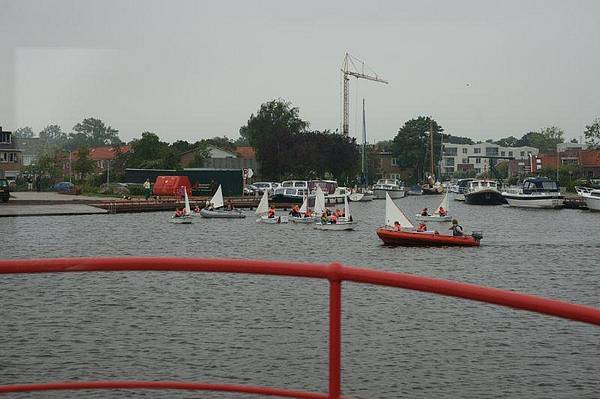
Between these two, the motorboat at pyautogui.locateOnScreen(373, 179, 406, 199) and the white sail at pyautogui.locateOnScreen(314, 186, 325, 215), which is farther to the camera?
the motorboat at pyautogui.locateOnScreen(373, 179, 406, 199)

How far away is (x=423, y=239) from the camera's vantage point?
183ft

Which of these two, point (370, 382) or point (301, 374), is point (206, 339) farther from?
point (370, 382)

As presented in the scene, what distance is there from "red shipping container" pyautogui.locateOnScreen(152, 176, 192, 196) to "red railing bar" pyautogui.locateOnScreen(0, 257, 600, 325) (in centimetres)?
10426

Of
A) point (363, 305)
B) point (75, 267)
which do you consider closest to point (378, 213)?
point (363, 305)

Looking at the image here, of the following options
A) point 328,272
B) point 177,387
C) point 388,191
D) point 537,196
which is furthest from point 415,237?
point 388,191

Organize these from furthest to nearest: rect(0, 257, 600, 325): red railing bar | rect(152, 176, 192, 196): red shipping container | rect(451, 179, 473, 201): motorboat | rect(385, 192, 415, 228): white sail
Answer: rect(451, 179, 473, 201): motorboat, rect(152, 176, 192, 196): red shipping container, rect(385, 192, 415, 228): white sail, rect(0, 257, 600, 325): red railing bar

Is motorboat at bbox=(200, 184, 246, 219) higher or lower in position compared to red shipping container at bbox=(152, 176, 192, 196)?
lower

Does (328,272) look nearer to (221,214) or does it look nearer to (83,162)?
(221,214)

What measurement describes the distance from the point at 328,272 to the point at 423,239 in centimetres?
5255

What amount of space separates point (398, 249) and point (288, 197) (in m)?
Result: 52.3

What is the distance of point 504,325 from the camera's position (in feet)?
85.9

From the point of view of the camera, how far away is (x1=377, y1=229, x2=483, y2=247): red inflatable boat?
55656 millimetres

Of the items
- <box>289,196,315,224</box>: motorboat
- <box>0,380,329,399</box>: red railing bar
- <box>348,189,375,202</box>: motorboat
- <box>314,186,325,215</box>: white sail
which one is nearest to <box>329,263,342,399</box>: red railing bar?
<box>0,380,329,399</box>: red railing bar

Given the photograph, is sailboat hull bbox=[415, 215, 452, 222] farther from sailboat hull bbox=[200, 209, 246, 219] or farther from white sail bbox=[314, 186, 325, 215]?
sailboat hull bbox=[200, 209, 246, 219]
